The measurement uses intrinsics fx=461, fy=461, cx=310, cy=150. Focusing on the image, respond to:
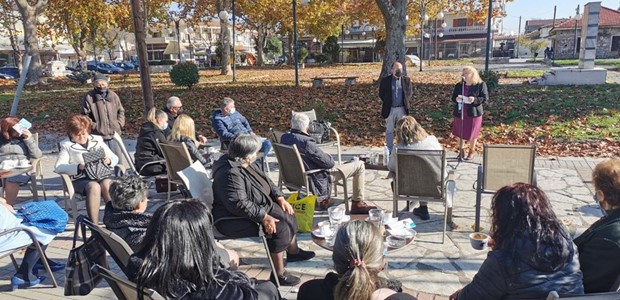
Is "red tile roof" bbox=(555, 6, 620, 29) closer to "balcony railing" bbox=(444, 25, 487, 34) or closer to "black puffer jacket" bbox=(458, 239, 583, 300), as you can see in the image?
"balcony railing" bbox=(444, 25, 487, 34)

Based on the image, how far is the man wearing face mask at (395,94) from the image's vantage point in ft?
25.4

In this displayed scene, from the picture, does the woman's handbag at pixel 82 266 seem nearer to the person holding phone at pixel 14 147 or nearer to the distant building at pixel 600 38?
the person holding phone at pixel 14 147

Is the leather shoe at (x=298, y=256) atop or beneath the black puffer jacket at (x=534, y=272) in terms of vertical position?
beneath

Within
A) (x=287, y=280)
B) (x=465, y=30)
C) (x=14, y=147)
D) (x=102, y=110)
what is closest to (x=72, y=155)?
(x=14, y=147)

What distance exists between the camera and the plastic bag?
4457 mm

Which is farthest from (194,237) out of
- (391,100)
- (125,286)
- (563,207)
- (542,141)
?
(542,141)

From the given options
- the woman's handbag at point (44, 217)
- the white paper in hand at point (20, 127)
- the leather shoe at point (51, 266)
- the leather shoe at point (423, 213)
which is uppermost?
the white paper in hand at point (20, 127)

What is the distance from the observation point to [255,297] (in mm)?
2285

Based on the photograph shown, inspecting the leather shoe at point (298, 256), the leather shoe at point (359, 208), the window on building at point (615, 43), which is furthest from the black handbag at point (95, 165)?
the window on building at point (615, 43)

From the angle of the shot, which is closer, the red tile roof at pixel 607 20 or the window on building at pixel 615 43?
the red tile roof at pixel 607 20

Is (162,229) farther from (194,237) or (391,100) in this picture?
(391,100)

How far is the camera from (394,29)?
49.5ft

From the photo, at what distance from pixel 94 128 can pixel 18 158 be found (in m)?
1.39

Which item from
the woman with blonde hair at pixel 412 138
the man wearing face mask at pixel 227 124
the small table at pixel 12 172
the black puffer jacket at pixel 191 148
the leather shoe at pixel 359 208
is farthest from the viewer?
the man wearing face mask at pixel 227 124
